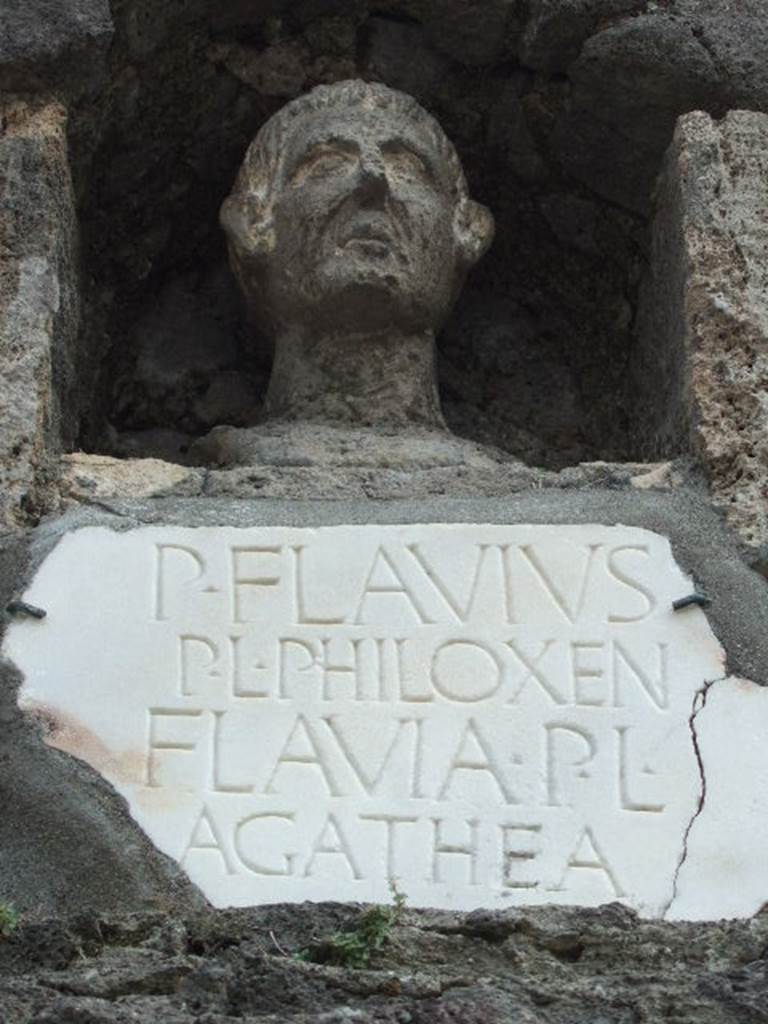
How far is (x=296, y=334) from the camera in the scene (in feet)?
19.8

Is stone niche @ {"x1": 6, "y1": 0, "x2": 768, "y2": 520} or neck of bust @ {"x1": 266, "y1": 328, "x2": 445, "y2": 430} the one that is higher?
stone niche @ {"x1": 6, "y1": 0, "x2": 768, "y2": 520}

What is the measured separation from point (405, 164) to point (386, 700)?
163 cm

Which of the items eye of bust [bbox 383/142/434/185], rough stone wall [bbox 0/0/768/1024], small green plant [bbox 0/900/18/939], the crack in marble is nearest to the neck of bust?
eye of bust [bbox 383/142/434/185]

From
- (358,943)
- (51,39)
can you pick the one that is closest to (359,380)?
(51,39)

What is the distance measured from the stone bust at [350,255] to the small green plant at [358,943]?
5.00 feet

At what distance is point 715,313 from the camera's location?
5.59 meters

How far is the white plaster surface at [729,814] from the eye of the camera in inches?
181

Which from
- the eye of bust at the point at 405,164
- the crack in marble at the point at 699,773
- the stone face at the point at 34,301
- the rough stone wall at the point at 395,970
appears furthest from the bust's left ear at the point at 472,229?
the rough stone wall at the point at 395,970

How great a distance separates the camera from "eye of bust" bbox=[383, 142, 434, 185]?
236 inches

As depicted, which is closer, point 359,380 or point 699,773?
point 699,773

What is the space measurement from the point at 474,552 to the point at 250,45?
6.33ft

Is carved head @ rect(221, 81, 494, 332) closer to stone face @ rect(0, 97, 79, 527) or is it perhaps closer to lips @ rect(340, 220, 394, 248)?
lips @ rect(340, 220, 394, 248)

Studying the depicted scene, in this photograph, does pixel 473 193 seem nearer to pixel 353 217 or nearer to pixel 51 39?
pixel 353 217

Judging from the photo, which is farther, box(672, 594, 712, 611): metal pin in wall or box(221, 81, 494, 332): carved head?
box(221, 81, 494, 332): carved head
